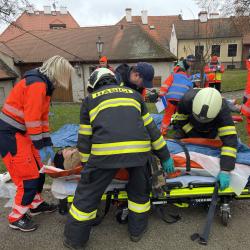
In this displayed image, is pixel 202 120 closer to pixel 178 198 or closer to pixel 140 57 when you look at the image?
pixel 178 198

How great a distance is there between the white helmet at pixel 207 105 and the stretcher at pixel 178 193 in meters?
0.43

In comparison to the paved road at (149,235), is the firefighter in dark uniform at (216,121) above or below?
above

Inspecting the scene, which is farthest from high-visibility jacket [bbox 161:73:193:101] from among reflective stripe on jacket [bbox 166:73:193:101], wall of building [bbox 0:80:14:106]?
wall of building [bbox 0:80:14:106]

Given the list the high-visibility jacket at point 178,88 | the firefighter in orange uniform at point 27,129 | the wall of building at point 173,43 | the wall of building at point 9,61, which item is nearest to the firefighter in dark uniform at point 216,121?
the firefighter in orange uniform at point 27,129

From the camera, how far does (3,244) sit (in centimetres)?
273

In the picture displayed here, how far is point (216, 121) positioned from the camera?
3.16 meters

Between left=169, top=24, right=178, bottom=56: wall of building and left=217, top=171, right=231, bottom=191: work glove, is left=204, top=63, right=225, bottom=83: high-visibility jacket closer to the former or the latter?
left=217, top=171, right=231, bottom=191: work glove

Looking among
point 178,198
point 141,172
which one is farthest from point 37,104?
point 178,198

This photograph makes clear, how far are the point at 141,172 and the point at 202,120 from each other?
3.18 feet

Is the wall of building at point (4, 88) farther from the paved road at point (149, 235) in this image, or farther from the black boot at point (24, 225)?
the black boot at point (24, 225)

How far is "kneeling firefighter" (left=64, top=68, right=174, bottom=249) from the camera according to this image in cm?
241

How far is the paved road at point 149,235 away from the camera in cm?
269

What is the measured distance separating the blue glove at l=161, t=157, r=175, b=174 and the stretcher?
10cm

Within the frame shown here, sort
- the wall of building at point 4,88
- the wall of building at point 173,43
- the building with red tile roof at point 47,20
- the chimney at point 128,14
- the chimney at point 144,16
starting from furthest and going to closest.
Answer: the wall of building at point 173,43 → the chimney at point 128,14 → the chimney at point 144,16 → the building with red tile roof at point 47,20 → the wall of building at point 4,88
